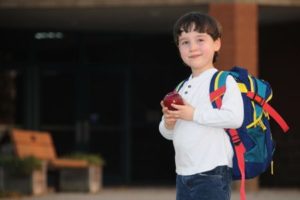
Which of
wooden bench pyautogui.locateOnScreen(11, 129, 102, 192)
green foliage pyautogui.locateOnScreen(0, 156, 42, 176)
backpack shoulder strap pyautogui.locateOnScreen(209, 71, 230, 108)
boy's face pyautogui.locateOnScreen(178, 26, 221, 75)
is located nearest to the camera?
backpack shoulder strap pyautogui.locateOnScreen(209, 71, 230, 108)

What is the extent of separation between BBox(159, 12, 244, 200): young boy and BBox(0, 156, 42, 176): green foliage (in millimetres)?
7901

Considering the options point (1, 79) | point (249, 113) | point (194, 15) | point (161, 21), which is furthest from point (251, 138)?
point (1, 79)

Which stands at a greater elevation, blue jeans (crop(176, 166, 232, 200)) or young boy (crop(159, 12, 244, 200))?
young boy (crop(159, 12, 244, 200))

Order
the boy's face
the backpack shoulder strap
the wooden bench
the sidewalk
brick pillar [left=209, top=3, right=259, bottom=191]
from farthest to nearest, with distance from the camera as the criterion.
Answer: the wooden bench → brick pillar [left=209, top=3, right=259, bottom=191] → the sidewalk → the boy's face → the backpack shoulder strap

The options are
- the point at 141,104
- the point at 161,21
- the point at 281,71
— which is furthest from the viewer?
the point at 141,104

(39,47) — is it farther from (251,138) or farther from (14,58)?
(251,138)

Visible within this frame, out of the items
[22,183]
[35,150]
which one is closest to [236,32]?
[35,150]

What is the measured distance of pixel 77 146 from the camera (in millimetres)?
16172

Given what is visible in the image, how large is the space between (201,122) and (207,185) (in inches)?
12.8

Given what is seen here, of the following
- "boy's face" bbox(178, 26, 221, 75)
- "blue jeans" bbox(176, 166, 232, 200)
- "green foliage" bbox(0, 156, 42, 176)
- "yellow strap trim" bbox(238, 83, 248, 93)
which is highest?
"boy's face" bbox(178, 26, 221, 75)

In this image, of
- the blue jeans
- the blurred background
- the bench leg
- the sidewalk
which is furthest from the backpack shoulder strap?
the blurred background

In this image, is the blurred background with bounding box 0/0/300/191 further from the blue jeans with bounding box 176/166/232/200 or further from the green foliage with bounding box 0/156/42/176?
the blue jeans with bounding box 176/166/232/200

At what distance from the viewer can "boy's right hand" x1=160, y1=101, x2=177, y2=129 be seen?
3.93 meters

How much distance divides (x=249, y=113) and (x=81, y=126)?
12469 millimetres
